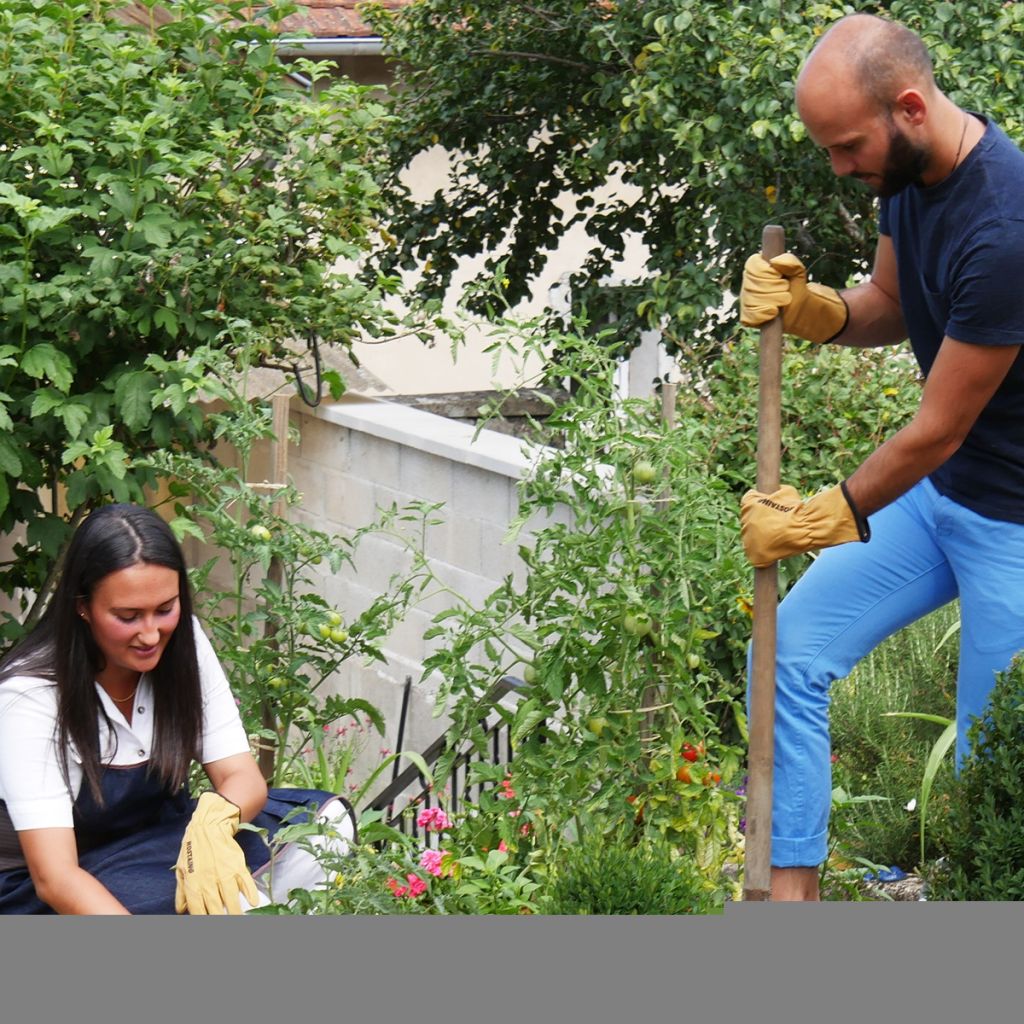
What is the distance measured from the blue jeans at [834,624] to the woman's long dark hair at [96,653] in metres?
1.23

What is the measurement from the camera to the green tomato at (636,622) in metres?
3.36

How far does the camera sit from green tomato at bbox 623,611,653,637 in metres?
3.36

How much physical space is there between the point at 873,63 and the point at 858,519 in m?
0.84

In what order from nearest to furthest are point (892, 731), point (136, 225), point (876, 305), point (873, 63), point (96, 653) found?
point (873, 63), point (96, 653), point (876, 305), point (892, 731), point (136, 225)

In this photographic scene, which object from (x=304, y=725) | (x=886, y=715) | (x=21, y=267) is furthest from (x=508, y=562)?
(x=21, y=267)

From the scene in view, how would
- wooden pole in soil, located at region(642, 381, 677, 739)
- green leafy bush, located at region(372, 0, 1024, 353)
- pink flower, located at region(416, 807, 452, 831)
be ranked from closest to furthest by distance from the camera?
wooden pole in soil, located at region(642, 381, 677, 739)
pink flower, located at region(416, 807, 452, 831)
green leafy bush, located at region(372, 0, 1024, 353)

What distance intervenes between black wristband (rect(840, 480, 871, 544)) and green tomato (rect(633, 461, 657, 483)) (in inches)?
20.6

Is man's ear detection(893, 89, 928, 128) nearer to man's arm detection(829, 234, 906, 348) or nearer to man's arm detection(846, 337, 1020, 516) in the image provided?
man's arm detection(846, 337, 1020, 516)

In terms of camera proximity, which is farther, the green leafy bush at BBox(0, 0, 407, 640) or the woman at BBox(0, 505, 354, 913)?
the green leafy bush at BBox(0, 0, 407, 640)

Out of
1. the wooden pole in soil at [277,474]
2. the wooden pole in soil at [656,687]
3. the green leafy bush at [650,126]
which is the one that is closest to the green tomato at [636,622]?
the wooden pole in soil at [656,687]

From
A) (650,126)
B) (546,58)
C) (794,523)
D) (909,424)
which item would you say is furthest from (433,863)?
(546,58)

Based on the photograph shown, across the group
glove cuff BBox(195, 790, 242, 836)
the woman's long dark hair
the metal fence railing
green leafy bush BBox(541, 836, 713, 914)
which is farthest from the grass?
the woman's long dark hair

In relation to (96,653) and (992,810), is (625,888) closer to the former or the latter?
(992,810)

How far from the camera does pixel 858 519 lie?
3.00 meters
